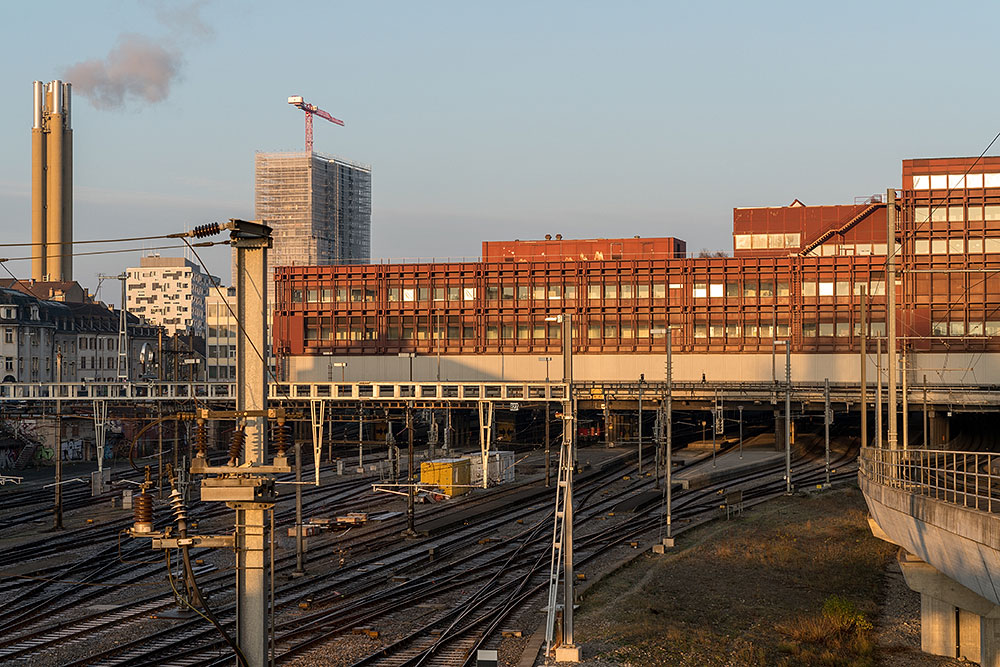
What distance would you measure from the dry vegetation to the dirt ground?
0.04 meters

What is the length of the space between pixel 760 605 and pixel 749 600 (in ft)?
2.33

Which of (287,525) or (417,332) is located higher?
(417,332)

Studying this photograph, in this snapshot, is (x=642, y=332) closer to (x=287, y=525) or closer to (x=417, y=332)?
(x=417, y=332)

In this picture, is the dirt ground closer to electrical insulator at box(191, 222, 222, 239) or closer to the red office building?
electrical insulator at box(191, 222, 222, 239)

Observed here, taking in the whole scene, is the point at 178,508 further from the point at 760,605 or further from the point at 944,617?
the point at 760,605

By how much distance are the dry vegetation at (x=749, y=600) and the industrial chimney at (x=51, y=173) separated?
142651 millimetres

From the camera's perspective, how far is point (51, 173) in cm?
16750

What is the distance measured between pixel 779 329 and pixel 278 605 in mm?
67818

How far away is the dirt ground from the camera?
2731 cm

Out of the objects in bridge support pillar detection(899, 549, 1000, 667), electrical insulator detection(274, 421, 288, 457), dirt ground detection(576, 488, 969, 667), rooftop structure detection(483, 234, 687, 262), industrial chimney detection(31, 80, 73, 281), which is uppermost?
industrial chimney detection(31, 80, 73, 281)

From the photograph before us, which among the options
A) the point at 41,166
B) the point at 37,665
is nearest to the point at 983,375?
the point at 37,665

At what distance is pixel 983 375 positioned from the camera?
290 feet

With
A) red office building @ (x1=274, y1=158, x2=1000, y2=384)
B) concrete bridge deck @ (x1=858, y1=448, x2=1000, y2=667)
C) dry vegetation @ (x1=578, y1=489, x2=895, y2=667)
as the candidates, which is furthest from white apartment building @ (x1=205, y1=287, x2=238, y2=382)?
concrete bridge deck @ (x1=858, y1=448, x2=1000, y2=667)

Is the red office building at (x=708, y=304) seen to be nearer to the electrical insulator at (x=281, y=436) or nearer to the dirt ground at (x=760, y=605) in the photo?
the dirt ground at (x=760, y=605)
